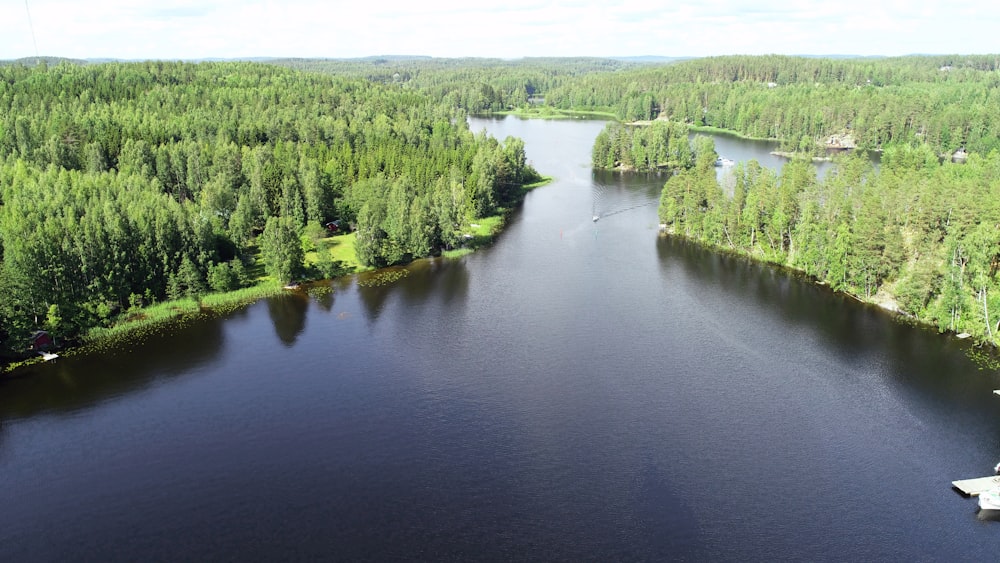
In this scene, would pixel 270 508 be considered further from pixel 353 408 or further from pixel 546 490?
pixel 546 490

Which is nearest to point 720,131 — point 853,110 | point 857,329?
point 853,110

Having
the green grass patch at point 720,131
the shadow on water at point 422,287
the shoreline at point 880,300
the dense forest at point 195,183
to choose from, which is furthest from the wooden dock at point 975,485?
the green grass patch at point 720,131

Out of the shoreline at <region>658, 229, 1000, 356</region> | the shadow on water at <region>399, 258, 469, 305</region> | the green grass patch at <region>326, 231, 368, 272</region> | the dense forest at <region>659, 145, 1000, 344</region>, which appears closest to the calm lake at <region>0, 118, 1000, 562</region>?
the shadow on water at <region>399, 258, 469, 305</region>

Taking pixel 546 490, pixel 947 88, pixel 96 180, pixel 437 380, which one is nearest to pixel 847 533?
pixel 546 490

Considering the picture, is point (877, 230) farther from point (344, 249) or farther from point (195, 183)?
point (195, 183)

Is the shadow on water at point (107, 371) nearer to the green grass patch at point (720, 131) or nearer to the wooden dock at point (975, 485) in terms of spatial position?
the wooden dock at point (975, 485)
